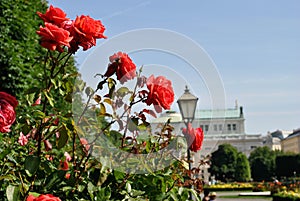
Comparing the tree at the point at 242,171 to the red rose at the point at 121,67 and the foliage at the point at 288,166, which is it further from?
the red rose at the point at 121,67

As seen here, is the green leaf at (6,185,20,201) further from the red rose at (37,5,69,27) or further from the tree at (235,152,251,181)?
the tree at (235,152,251,181)

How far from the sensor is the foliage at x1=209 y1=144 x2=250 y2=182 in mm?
56094

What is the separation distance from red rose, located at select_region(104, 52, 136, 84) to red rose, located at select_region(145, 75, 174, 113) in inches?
3.1

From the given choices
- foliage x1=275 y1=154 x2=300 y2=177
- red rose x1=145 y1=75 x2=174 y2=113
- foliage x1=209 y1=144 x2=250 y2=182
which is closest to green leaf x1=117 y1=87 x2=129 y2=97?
red rose x1=145 y1=75 x2=174 y2=113

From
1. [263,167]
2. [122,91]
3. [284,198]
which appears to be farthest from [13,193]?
[263,167]

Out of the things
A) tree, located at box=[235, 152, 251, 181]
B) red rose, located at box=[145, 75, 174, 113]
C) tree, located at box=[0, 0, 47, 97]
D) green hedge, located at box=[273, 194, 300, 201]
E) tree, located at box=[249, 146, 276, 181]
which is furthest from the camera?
tree, located at box=[249, 146, 276, 181]

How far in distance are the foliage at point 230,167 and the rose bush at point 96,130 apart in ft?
177

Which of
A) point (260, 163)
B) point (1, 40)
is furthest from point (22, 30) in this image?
point (260, 163)

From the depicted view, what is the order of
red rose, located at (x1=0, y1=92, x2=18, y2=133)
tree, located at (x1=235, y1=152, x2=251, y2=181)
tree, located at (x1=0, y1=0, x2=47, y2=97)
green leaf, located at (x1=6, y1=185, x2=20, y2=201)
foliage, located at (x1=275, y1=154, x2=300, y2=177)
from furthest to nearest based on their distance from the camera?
tree, located at (x1=235, y1=152, x2=251, y2=181), foliage, located at (x1=275, y1=154, x2=300, y2=177), tree, located at (x1=0, y1=0, x2=47, y2=97), red rose, located at (x1=0, y1=92, x2=18, y2=133), green leaf, located at (x1=6, y1=185, x2=20, y2=201)

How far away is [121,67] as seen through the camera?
169 cm

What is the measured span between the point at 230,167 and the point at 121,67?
188ft

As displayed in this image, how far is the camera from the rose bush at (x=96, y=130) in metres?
1.59

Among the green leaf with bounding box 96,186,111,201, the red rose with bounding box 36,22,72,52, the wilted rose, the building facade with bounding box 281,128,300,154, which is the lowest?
the green leaf with bounding box 96,186,111,201

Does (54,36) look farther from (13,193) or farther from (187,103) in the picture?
(187,103)
